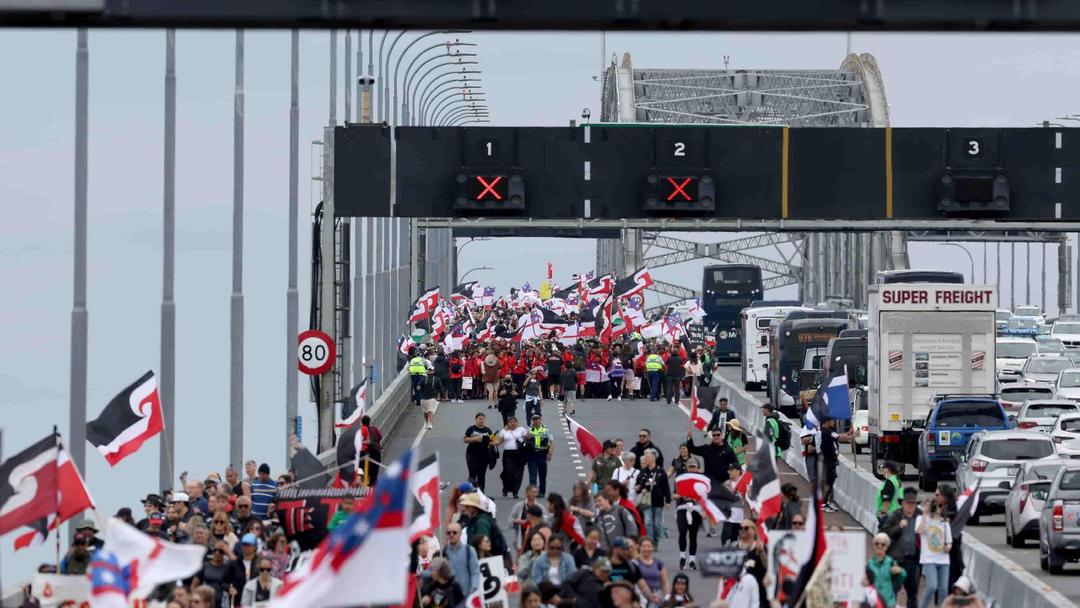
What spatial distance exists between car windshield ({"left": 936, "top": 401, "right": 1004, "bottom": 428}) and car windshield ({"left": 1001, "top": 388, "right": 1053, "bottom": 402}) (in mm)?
6741

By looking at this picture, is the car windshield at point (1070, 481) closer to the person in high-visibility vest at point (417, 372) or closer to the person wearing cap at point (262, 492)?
the person wearing cap at point (262, 492)

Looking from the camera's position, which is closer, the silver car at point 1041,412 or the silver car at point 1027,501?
the silver car at point 1027,501

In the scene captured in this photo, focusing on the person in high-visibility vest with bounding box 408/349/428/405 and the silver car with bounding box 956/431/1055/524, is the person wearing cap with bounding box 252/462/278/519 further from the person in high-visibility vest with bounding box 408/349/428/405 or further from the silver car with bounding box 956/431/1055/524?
the person in high-visibility vest with bounding box 408/349/428/405

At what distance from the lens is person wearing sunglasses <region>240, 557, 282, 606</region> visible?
776 inches

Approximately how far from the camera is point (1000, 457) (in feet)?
113

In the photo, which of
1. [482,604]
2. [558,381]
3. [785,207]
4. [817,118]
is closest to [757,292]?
[558,381]

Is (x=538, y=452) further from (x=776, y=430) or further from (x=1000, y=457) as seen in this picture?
(x=1000, y=457)

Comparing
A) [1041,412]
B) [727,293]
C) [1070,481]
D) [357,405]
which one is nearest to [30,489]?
[1070,481]

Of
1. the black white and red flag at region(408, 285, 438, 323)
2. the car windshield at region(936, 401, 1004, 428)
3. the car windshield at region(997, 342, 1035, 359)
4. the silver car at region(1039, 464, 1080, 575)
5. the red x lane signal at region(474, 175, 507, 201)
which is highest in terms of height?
the red x lane signal at region(474, 175, 507, 201)

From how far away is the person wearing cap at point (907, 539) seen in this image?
23141 mm

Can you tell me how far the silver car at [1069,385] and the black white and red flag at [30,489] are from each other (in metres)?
36.7

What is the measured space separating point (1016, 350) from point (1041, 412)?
2493 cm

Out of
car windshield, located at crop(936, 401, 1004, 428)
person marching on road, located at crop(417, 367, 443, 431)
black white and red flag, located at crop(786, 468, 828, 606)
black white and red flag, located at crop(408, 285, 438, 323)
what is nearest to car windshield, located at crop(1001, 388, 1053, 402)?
car windshield, located at crop(936, 401, 1004, 428)

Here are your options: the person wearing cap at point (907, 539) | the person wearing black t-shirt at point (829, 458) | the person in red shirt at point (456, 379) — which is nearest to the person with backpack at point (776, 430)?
the person wearing black t-shirt at point (829, 458)
